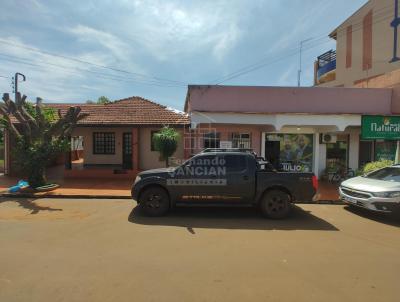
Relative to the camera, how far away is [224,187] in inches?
309

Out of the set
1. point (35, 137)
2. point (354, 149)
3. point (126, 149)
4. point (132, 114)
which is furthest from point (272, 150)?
point (35, 137)

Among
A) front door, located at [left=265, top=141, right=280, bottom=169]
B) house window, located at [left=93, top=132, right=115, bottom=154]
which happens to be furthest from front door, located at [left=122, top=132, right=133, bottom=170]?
front door, located at [left=265, top=141, right=280, bottom=169]

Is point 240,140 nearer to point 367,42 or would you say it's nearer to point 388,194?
point 388,194

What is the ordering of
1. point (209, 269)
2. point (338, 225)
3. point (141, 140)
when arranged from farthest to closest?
point (141, 140) → point (338, 225) → point (209, 269)

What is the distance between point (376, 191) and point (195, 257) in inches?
215

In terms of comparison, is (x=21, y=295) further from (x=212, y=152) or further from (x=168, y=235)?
(x=212, y=152)

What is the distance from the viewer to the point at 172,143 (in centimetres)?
1266

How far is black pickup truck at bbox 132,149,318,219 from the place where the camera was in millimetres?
7770

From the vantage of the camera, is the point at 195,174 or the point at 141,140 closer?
the point at 195,174

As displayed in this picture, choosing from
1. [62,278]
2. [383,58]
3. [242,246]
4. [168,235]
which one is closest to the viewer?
[62,278]

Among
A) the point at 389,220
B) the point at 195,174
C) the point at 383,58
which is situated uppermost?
the point at 383,58

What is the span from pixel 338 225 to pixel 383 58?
17603 millimetres

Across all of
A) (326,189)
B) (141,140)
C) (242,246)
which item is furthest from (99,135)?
(242,246)

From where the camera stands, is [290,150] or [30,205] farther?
[290,150]
